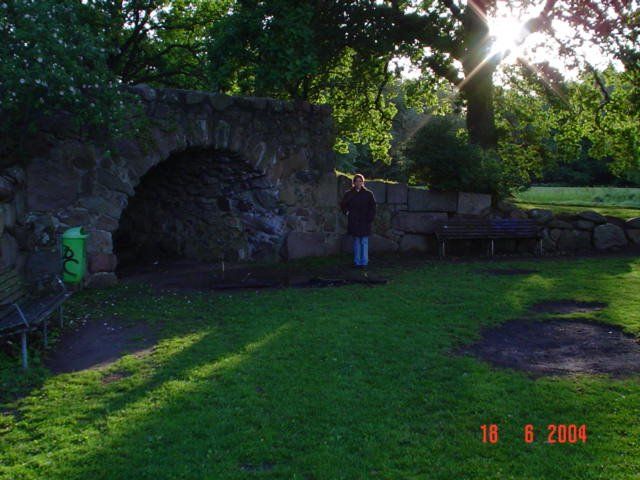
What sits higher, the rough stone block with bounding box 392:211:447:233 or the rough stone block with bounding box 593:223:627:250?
the rough stone block with bounding box 392:211:447:233

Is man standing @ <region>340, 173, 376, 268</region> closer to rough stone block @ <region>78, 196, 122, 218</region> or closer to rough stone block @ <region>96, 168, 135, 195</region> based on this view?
rough stone block @ <region>96, 168, 135, 195</region>

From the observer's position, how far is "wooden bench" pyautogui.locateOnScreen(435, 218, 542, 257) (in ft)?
38.2

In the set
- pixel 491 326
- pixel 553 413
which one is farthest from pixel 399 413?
pixel 491 326

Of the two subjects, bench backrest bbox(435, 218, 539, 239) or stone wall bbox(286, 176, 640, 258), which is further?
bench backrest bbox(435, 218, 539, 239)

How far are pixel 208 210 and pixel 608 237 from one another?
821 cm

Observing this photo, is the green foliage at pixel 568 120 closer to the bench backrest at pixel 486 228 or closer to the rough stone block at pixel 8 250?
the bench backrest at pixel 486 228

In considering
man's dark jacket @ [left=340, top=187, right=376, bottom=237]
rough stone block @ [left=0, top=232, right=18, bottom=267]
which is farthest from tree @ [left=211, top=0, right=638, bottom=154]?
rough stone block @ [left=0, top=232, right=18, bottom=267]

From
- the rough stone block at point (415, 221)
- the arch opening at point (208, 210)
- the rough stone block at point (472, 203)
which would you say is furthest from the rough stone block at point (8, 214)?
the rough stone block at point (472, 203)

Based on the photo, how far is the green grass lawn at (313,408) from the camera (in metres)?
3.34

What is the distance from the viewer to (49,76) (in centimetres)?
682

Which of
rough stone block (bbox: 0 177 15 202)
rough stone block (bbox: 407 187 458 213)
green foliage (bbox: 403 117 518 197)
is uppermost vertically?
green foliage (bbox: 403 117 518 197)

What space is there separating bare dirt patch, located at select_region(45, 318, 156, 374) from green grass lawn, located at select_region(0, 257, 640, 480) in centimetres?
20

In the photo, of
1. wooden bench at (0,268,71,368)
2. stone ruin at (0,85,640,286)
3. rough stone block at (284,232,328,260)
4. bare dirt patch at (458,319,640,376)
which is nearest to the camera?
wooden bench at (0,268,71,368)

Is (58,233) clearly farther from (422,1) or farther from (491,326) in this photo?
(422,1)
